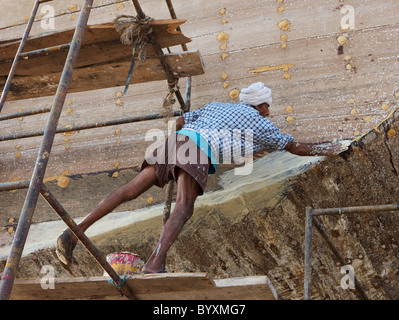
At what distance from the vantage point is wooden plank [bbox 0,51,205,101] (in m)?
3.93

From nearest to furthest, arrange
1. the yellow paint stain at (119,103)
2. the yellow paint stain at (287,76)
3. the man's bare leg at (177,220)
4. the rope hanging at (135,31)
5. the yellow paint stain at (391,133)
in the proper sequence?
the man's bare leg at (177,220) → the rope hanging at (135,31) → the yellow paint stain at (391,133) → the yellow paint stain at (287,76) → the yellow paint stain at (119,103)

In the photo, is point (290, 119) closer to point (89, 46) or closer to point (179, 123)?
point (179, 123)

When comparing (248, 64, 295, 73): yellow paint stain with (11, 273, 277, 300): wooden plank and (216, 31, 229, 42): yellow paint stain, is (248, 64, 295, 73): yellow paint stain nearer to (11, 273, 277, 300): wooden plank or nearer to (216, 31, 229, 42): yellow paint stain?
(216, 31, 229, 42): yellow paint stain

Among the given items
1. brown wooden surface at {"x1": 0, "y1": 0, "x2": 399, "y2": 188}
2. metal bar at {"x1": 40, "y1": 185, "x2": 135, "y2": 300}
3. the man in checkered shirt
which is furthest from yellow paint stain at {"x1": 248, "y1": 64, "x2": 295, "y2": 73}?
metal bar at {"x1": 40, "y1": 185, "x2": 135, "y2": 300}

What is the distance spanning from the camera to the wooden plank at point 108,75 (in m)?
3.93

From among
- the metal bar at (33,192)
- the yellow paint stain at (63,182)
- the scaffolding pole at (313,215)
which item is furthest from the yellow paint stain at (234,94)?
the metal bar at (33,192)

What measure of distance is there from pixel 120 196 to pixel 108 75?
3.78 feet

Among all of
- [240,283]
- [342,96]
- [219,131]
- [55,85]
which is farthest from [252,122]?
[55,85]

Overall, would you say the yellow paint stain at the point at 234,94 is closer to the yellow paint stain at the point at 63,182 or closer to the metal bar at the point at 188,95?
the metal bar at the point at 188,95

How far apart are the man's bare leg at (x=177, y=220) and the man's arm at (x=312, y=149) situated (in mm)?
812

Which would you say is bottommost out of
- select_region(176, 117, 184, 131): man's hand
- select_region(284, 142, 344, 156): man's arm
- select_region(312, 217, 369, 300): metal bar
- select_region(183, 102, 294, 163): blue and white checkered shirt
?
select_region(312, 217, 369, 300): metal bar

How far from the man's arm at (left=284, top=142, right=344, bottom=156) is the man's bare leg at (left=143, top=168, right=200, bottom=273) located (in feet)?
2.66

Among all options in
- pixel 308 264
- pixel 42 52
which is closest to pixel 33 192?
pixel 42 52

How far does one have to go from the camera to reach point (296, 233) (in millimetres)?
4418
